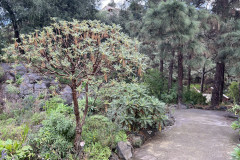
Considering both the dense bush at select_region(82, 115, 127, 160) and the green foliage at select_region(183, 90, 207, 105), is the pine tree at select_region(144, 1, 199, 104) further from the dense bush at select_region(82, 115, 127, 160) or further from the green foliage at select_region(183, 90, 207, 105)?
the dense bush at select_region(82, 115, 127, 160)

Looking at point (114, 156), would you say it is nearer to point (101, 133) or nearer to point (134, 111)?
point (101, 133)

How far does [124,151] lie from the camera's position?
324 centimetres

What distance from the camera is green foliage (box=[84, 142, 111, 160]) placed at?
292cm

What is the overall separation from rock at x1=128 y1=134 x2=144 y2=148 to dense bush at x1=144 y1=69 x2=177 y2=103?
15.3 ft

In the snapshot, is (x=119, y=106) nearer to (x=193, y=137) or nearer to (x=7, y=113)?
(x=193, y=137)

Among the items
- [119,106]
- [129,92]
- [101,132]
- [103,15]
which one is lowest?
[101,132]

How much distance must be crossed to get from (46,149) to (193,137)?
125 inches

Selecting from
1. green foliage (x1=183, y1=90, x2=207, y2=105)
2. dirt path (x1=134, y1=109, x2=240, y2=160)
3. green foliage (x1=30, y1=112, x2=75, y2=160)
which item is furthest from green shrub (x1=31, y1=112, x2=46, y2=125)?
green foliage (x1=183, y1=90, x2=207, y2=105)

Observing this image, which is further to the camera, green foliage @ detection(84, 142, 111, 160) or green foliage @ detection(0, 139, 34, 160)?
green foliage @ detection(84, 142, 111, 160)

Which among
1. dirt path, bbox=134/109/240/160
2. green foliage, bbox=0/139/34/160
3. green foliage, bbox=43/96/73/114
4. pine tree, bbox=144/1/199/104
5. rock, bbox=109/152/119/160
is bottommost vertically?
rock, bbox=109/152/119/160

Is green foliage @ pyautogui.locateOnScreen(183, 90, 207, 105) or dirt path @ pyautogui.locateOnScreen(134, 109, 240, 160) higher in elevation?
green foliage @ pyautogui.locateOnScreen(183, 90, 207, 105)

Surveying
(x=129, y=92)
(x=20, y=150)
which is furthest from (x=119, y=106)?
(x=20, y=150)

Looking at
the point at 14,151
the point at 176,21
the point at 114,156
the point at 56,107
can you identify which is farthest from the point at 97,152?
the point at 176,21

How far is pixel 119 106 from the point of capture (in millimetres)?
4148
